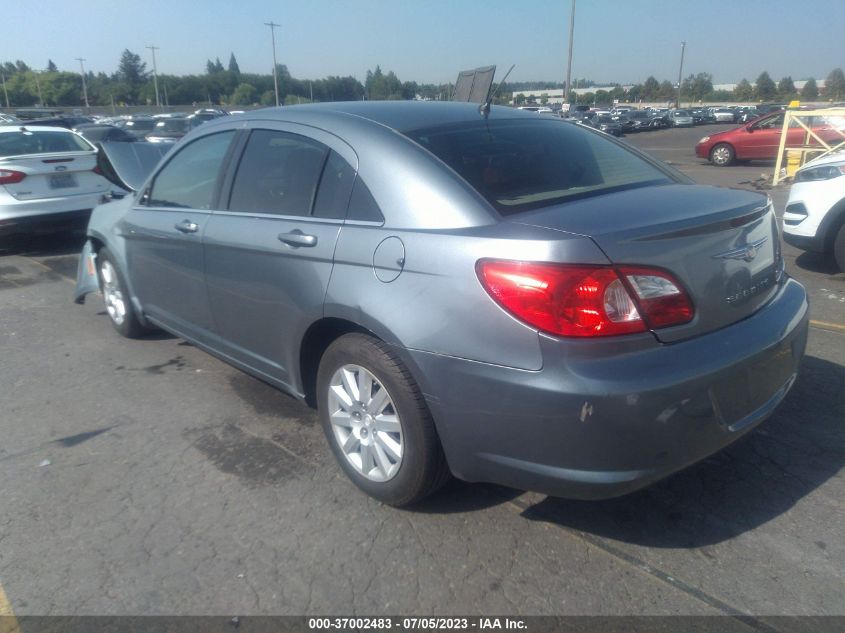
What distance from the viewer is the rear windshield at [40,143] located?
9.05 m

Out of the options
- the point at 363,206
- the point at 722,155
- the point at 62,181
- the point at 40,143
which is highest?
the point at 363,206

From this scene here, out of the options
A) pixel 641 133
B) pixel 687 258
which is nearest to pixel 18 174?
pixel 687 258

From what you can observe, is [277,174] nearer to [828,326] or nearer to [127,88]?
[828,326]

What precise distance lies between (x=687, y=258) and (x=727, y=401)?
54 centimetres

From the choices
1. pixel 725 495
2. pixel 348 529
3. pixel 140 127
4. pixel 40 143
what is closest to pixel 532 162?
pixel 725 495

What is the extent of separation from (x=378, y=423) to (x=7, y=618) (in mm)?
1518

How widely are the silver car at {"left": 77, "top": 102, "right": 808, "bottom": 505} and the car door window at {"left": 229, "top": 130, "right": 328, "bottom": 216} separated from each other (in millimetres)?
11

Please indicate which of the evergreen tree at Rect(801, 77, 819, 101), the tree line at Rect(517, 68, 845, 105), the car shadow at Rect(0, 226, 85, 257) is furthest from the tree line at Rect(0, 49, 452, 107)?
the car shadow at Rect(0, 226, 85, 257)

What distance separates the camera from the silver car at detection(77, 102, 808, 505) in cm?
242

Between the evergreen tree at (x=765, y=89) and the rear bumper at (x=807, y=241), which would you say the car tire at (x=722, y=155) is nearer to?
the rear bumper at (x=807, y=241)

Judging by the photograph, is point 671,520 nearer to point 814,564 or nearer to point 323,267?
point 814,564

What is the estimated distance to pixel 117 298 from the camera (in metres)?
5.49

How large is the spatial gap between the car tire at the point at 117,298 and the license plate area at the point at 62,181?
3.78 metres

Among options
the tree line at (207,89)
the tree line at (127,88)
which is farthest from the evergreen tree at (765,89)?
the tree line at (127,88)
